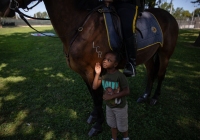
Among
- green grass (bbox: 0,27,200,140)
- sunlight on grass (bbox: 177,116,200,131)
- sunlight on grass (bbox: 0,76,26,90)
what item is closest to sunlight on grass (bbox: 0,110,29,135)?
green grass (bbox: 0,27,200,140)

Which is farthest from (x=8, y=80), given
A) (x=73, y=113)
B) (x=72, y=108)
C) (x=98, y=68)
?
(x=98, y=68)

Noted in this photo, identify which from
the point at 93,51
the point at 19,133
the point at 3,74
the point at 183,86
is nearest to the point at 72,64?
the point at 93,51

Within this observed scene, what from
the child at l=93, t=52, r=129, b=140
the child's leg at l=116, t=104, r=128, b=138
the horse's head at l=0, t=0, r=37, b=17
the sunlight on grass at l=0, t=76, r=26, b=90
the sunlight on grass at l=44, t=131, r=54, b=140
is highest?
the horse's head at l=0, t=0, r=37, b=17

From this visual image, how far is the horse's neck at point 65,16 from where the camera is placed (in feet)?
7.60

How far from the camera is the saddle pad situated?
281cm

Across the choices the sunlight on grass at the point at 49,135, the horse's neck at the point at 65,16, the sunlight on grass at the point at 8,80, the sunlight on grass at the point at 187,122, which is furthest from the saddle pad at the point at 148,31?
the sunlight on grass at the point at 8,80

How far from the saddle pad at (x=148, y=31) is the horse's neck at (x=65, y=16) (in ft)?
3.64

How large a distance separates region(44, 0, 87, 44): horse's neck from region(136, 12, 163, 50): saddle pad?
1.11 metres

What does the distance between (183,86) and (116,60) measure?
3.78m

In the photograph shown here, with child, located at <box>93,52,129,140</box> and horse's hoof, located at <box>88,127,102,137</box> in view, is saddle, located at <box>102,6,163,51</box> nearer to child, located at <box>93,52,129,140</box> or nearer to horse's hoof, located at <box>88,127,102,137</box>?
child, located at <box>93,52,129,140</box>

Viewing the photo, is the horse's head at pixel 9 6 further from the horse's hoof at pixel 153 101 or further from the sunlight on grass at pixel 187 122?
the sunlight on grass at pixel 187 122

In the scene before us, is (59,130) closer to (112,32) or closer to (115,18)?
(112,32)

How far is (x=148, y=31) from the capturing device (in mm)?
2934

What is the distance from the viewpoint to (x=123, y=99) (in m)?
2.26
